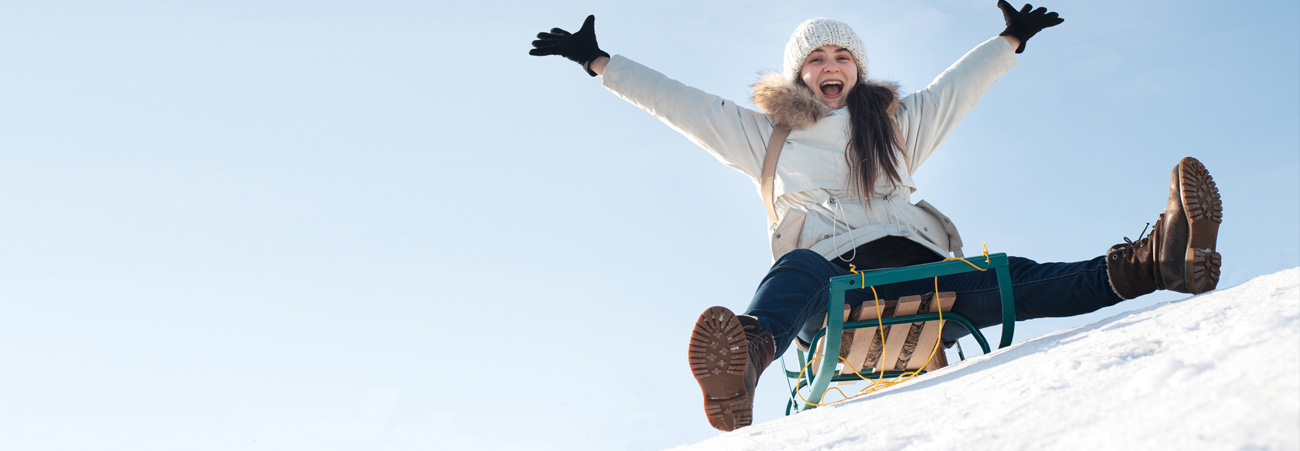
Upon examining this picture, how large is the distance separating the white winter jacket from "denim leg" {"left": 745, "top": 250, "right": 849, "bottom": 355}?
297mm

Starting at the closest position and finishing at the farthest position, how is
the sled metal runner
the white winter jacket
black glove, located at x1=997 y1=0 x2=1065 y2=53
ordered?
the sled metal runner
the white winter jacket
black glove, located at x1=997 y1=0 x2=1065 y2=53

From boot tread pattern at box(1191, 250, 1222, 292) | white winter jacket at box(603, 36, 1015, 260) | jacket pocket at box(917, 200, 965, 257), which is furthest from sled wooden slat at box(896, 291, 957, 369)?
boot tread pattern at box(1191, 250, 1222, 292)

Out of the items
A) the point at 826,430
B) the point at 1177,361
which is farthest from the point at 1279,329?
the point at 826,430

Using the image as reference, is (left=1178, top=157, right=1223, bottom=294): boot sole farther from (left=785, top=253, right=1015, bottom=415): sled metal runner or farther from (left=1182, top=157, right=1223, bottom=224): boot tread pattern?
(left=785, top=253, right=1015, bottom=415): sled metal runner

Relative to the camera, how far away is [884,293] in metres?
3.33

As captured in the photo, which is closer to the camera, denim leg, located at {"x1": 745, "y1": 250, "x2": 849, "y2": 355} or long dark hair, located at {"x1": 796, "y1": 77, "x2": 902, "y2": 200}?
denim leg, located at {"x1": 745, "y1": 250, "x2": 849, "y2": 355}

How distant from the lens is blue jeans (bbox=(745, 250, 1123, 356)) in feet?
9.40

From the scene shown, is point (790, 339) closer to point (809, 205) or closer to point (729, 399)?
point (729, 399)

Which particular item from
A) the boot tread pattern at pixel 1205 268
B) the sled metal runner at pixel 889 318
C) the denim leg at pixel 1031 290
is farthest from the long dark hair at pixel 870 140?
the boot tread pattern at pixel 1205 268

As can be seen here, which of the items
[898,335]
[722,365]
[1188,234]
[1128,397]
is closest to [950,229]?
[898,335]

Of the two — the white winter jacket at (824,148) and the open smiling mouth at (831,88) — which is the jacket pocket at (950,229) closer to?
the white winter jacket at (824,148)

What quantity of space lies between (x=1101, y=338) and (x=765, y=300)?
0.99m

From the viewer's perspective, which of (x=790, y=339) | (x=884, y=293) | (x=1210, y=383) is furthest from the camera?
(x=884, y=293)

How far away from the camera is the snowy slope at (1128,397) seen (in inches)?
52.4
